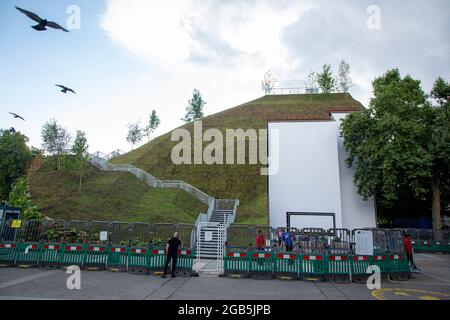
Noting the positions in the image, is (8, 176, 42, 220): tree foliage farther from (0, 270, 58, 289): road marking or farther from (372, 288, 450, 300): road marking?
(372, 288, 450, 300): road marking

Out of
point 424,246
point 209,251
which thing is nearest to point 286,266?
point 209,251

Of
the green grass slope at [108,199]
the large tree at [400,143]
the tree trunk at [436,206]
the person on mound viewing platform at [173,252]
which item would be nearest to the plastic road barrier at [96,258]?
the person on mound viewing platform at [173,252]

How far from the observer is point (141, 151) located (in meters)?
46.6

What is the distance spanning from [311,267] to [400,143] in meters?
19.6

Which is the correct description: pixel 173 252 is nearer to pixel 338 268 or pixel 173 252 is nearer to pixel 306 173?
pixel 338 268

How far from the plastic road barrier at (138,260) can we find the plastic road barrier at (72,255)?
2257 mm

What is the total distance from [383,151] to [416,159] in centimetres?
261

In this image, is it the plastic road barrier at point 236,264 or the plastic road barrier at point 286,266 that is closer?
the plastic road barrier at point 286,266

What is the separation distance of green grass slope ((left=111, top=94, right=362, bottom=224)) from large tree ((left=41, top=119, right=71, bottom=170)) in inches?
327

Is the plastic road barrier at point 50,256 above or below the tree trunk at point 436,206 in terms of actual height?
below

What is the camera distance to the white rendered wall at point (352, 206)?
28156 mm

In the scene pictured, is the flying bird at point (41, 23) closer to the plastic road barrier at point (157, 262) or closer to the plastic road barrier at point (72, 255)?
the plastic road barrier at point (72, 255)

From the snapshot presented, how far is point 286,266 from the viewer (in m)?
11.4

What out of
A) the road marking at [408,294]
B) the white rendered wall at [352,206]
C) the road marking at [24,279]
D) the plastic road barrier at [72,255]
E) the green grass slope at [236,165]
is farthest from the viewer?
the green grass slope at [236,165]
